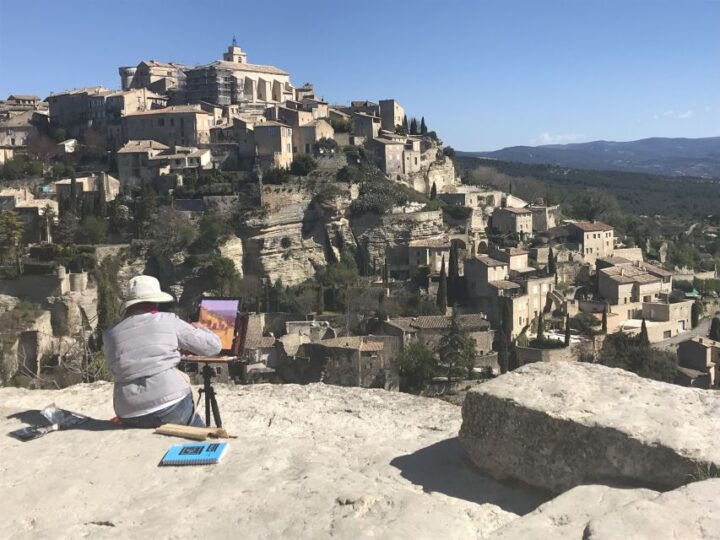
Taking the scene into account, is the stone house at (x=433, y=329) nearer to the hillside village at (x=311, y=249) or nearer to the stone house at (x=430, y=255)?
the hillside village at (x=311, y=249)

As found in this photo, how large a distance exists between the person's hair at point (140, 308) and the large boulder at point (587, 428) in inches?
106

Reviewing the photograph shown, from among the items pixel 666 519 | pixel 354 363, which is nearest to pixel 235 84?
pixel 354 363

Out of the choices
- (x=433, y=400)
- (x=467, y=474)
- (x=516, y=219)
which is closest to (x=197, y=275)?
(x=516, y=219)

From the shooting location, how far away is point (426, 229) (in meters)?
41.8

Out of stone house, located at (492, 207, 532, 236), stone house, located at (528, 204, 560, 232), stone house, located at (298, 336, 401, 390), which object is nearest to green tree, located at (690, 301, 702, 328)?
stone house, located at (528, 204, 560, 232)

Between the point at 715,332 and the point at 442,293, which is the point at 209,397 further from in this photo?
the point at 715,332

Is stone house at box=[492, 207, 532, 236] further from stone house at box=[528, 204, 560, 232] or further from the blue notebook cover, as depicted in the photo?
the blue notebook cover

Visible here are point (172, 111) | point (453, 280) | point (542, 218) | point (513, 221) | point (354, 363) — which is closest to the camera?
point (354, 363)

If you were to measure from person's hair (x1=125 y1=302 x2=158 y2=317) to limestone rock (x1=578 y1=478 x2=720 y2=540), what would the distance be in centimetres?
383

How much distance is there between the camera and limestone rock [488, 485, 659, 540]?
11.5 ft

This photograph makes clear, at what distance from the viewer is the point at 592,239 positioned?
44438 millimetres

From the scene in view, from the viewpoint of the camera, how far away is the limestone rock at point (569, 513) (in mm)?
3504

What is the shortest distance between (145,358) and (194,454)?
0.96 metres

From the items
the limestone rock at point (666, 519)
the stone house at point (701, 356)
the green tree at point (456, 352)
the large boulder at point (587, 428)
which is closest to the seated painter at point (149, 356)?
the large boulder at point (587, 428)
